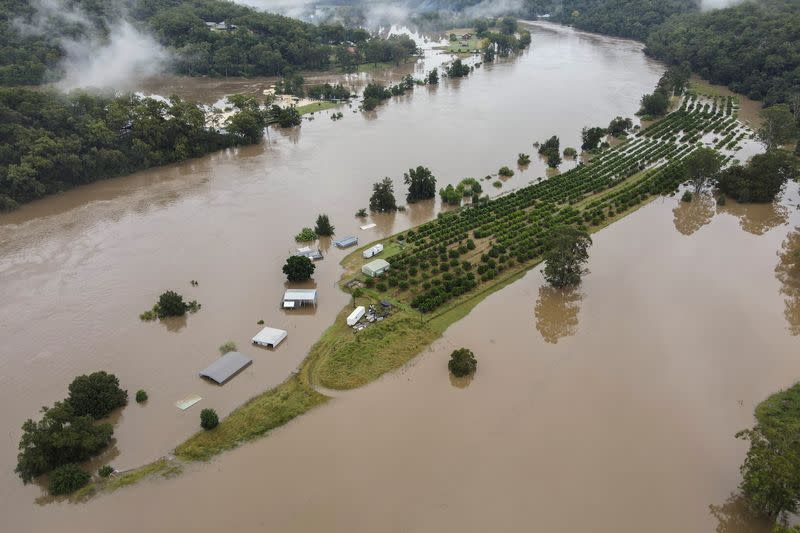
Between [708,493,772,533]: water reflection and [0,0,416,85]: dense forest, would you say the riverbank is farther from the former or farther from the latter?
[0,0,416,85]: dense forest

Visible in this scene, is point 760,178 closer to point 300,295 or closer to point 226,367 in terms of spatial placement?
point 300,295

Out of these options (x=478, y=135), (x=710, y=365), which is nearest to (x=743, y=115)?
(x=478, y=135)

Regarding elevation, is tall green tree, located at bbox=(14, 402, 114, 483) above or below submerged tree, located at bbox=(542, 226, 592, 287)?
below

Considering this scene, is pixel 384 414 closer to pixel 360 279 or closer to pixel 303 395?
pixel 303 395

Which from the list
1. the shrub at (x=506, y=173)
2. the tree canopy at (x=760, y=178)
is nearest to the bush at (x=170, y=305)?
the shrub at (x=506, y=173)

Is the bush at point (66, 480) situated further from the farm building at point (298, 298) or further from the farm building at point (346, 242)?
the farm building at point (346, 242)

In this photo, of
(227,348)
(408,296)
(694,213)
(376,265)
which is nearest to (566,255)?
(408,296)

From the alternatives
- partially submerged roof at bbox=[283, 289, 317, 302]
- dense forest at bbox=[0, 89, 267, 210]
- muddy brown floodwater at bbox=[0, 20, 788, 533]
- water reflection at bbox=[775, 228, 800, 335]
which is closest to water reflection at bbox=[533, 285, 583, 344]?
muddy brown floodwater at bbox=[0, 20, 788, 533]
